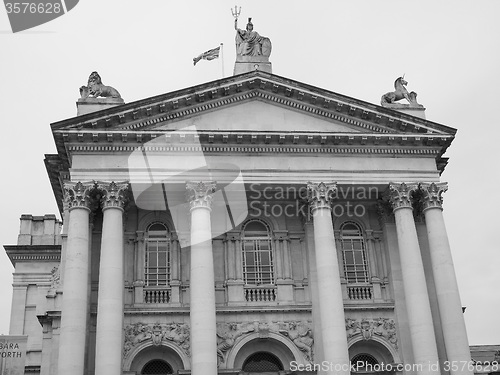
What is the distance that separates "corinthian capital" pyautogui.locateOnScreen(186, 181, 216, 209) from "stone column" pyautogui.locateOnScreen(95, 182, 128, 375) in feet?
8.28

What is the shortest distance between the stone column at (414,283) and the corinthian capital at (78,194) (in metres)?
12.0

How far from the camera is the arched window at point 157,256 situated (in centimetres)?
3022

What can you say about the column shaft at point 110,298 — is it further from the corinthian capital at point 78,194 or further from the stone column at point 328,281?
the stone column at point 328,281

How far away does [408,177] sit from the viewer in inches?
1211

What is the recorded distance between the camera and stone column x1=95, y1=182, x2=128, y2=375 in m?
26.1

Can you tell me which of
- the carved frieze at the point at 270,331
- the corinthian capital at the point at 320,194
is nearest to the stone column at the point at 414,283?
the corinthian capital at the point at 320,194

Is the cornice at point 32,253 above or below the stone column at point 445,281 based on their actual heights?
above

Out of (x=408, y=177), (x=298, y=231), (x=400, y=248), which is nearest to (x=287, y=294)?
(x=298, y=231)

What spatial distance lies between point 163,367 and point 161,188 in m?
7.01

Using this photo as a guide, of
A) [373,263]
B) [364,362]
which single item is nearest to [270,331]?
[364,362]

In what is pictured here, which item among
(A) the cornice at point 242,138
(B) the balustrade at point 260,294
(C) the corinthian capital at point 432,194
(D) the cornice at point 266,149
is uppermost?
(A) the cornice at point 242,138

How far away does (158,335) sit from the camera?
2870 cm

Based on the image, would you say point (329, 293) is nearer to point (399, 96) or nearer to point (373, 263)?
point (373, 263)

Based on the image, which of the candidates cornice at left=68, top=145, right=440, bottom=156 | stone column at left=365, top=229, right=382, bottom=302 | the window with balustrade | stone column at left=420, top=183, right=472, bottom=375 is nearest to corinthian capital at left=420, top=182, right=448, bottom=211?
stone column at left=420, top=183, right=472, bottom=375
